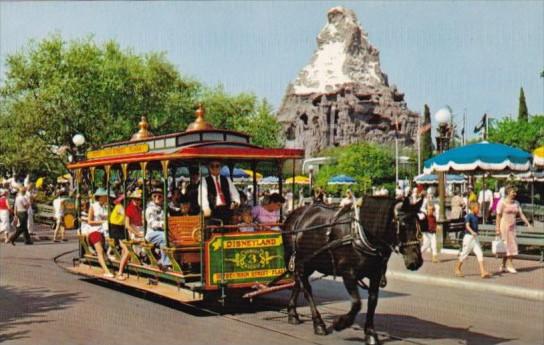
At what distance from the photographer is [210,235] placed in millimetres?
10438

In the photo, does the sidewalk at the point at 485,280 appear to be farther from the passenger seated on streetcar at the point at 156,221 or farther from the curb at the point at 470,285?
the passenger seated on streetcar at the point at 156,221

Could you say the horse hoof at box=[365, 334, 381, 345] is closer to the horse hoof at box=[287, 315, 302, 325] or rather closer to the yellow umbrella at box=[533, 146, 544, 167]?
the horse hoof at box=[287, 315, 302, 325]

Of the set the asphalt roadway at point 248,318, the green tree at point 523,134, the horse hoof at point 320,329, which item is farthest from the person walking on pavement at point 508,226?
the green tree at point 523,134

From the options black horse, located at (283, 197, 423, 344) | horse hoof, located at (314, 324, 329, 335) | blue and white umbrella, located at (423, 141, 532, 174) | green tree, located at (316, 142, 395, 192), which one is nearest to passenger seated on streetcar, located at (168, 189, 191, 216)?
black horse, located at (283, 197, 423, 344)

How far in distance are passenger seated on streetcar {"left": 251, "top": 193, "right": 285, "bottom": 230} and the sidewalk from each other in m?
4.36

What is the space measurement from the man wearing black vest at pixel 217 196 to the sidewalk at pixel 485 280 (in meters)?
5.09

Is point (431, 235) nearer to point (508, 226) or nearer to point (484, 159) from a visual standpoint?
point (484, 159)

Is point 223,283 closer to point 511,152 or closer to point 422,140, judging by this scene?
point 511,152

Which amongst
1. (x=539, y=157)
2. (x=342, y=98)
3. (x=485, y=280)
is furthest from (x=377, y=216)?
(x=342, y=98)

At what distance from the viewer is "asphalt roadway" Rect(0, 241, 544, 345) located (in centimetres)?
857

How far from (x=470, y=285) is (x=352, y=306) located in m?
6.00

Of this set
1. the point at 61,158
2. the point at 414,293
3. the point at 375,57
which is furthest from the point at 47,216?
the point at 375,57

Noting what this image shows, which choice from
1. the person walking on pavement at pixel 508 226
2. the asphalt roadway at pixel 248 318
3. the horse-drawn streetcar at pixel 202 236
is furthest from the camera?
the person walking on pavement at pixel 508 226

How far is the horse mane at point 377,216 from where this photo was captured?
805 cm
